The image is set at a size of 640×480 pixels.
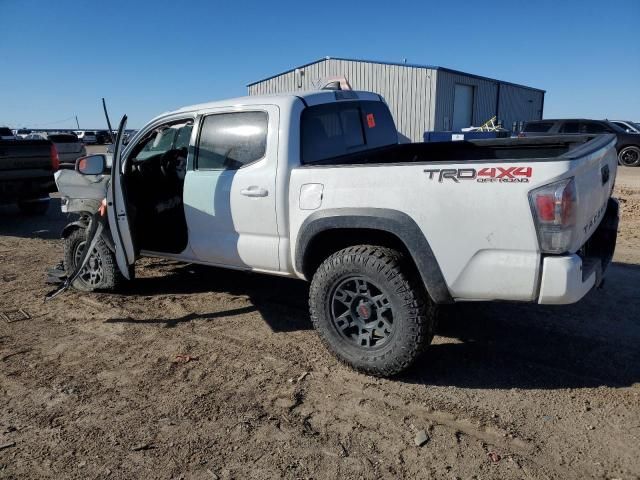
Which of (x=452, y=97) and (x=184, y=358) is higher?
(x=452, y=97)

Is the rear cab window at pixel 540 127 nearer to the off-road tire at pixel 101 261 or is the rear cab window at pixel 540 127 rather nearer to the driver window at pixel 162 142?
the driver window at pixel 162 142

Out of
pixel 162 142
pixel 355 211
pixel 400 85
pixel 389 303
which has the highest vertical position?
pixel 400 85

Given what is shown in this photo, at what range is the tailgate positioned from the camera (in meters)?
2.84

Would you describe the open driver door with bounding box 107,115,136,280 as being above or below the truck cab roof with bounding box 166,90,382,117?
below

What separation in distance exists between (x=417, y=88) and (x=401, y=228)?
22794mm

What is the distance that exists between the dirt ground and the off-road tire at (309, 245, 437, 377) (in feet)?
0.55

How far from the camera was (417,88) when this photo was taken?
24.5m

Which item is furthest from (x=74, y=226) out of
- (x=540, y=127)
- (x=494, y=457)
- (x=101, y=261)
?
(x=540, y=127)

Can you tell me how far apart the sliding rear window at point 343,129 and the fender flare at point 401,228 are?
2.12 ft

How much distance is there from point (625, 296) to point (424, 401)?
9.14 feet

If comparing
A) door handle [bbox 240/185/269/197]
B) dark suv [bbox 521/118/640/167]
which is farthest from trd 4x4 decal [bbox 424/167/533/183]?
dark suv [bbox 521/118/640/167]

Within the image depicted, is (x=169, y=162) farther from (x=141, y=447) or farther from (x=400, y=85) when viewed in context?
(x=400, y=85)

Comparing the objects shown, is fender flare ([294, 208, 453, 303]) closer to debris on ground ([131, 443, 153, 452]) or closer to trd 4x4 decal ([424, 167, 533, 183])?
trd 4x4 decal ([424, 167, 533, 183])

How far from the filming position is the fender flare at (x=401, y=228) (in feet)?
10.3
